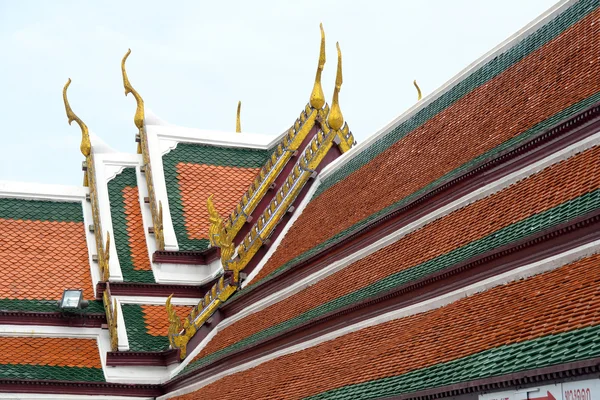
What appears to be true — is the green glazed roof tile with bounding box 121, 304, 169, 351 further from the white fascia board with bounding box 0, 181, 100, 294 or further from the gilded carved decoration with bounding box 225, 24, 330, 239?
the gilded carved decoration with bounding box 225, 24, 330, 239

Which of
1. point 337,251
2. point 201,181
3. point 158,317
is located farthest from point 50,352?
point 337,251

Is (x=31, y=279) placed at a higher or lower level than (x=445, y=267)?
higher

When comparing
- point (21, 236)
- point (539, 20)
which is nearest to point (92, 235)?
point (21, 236)

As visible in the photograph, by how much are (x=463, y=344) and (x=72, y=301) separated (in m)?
9.72

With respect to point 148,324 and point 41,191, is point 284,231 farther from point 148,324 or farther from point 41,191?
point 41,191

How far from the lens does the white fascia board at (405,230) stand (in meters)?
10.5

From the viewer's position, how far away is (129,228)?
1934 centimetres

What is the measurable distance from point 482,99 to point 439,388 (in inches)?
222

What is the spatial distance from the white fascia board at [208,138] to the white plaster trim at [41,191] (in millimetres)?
1691

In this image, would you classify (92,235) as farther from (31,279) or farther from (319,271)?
(319,271)

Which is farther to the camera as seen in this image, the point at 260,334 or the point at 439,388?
the point at 260,334

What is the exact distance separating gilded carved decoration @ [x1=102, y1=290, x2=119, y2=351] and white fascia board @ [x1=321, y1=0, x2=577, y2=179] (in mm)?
3944

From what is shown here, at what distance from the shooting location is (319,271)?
14672 millimetres

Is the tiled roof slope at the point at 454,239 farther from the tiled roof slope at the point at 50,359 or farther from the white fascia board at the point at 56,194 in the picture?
the white fascia board at the point at 56,194
